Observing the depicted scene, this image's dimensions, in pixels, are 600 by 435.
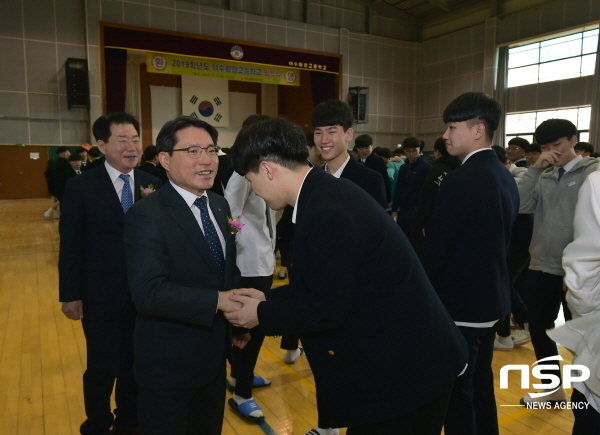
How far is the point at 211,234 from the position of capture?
1.69 meters

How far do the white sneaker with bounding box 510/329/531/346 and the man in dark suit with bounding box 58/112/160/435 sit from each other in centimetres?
309

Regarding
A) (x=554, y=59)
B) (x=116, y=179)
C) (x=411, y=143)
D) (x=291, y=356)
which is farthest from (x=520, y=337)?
(x=554, y=59)

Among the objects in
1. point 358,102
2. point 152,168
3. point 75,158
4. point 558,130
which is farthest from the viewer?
point 358,102

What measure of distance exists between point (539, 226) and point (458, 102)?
4.35ft

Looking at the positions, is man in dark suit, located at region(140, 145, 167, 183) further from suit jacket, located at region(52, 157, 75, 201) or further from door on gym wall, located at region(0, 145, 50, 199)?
door on gym wall, located at region(0, 145, 50, 199)

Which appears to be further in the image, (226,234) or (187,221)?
Result: (226,234)

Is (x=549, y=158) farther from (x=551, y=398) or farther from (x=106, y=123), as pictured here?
(x=106, y=123)

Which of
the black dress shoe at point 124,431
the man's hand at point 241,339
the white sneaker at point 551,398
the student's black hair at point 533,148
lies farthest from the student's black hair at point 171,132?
the student's black hair at point 533,148

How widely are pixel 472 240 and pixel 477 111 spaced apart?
55 centimetres

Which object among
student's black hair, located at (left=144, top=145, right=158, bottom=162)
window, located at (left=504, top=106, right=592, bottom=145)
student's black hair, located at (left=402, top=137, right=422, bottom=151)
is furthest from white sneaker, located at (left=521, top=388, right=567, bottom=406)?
window, located at (left=504, top=106, right=592, bottom=145)

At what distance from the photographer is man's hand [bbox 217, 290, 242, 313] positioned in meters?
1.40

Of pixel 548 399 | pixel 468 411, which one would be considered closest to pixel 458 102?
pixel 468 411

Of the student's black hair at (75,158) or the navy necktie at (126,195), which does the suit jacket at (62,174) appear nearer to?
the student's black hair at (75,158)

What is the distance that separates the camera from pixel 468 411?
1.85m
